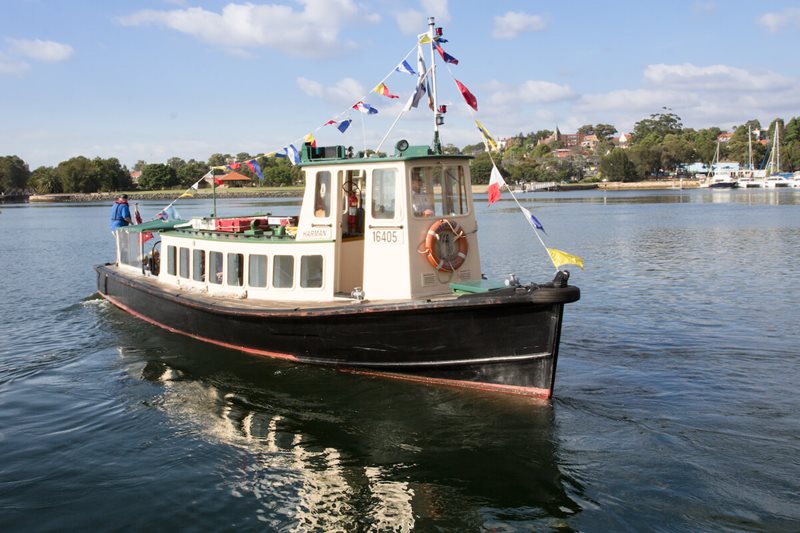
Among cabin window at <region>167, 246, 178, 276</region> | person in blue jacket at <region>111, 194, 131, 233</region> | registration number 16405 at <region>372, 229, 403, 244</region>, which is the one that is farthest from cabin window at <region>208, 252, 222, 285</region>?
person in blue jacket at <region>111, 194, 131, 233</region>

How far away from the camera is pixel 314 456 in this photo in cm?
1089

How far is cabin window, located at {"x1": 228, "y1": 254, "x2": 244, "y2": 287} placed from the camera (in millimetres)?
16469

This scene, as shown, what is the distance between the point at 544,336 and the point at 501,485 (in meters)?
3.01

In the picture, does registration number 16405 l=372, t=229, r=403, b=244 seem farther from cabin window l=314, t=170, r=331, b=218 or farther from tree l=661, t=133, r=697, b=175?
tree l=661, t=133, r=697, b=175

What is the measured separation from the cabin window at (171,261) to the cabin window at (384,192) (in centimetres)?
767

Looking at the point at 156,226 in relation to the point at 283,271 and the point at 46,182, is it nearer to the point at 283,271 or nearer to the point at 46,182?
the point at 283,271

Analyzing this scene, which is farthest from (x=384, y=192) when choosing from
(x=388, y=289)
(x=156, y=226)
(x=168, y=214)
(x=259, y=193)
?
(x=259, y=193)

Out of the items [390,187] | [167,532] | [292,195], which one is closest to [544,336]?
[390,187]

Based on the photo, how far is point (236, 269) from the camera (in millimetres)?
16531

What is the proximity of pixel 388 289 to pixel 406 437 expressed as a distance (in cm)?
321

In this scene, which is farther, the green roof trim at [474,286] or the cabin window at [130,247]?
the cabin window at [130,247]

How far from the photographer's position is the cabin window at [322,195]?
14664 mm

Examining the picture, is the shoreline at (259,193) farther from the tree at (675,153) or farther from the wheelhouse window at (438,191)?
the wheelhouse window at (438,191)

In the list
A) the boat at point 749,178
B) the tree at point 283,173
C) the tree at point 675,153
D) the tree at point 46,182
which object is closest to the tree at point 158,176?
the tree at point 46,182
